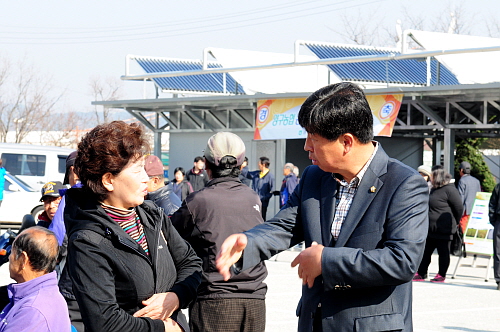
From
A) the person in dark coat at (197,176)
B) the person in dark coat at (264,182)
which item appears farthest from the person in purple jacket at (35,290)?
the person in dark coat at (197,176)

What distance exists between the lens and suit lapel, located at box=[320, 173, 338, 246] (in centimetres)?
297

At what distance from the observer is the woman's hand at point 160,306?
3250 mm

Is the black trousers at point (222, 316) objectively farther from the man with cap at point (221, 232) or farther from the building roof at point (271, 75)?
the building roof at point (271, 75)

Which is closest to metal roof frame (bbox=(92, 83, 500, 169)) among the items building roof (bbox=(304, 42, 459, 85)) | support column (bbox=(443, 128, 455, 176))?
support column (bbox=(443, 128, 455, 176))

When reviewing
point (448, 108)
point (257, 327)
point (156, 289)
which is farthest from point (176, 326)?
point (448, 108)

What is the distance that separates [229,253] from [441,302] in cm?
800

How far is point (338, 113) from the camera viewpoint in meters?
2.86

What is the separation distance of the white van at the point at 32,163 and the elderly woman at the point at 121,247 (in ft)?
62.7

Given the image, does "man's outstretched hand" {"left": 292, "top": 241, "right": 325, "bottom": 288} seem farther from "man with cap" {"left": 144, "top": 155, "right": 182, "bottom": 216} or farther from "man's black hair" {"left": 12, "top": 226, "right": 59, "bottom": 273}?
"man with cap" {"left": 144, "top": 155, "right": 182, "bottom": 216}

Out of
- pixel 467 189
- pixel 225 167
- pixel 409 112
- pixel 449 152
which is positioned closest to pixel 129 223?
pixel 225 167

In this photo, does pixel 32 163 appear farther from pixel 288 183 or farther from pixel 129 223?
pixel 129 223

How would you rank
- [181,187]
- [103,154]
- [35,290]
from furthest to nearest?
[181,187] → [35,290] → [103,154]

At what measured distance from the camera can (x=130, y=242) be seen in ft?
10.6

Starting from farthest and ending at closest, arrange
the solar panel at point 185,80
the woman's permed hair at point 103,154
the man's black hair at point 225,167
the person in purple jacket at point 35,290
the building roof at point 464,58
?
the solar panel at point 185,80 → the building roof at point 464,58 → the man's black hair at point 225,167 → the person in purple jacket at point 35,290 → the woman's permed hair at point 103,154
